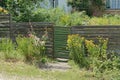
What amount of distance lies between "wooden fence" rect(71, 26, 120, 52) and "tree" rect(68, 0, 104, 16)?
1234 cm

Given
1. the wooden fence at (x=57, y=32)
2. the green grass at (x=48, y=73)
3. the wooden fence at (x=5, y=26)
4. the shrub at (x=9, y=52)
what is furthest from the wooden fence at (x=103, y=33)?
the wooden fence at (x=5, y=26)

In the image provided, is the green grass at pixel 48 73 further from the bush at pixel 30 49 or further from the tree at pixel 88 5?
the tree at pixel 88 5

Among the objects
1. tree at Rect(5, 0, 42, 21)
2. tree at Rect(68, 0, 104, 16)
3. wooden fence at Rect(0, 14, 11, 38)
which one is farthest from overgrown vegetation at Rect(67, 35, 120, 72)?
tree at Rect(68, 0, 104, 16)

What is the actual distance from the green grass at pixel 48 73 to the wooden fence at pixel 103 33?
121 centimetres

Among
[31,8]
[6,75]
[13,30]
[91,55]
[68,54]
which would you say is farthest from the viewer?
[31,8]

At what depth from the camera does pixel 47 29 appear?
43.8 ft

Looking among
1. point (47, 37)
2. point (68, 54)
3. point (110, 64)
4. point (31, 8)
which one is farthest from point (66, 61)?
point (31, 8)

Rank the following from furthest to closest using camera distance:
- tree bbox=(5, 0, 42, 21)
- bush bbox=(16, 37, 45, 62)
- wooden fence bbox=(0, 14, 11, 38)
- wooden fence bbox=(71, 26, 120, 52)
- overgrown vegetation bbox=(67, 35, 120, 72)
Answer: tree bbox=(5, 0, 42, 21)
wooden fence bbox=(0, 14, 11, 38)
bush bbox=(16, 37, 45, 62)
wooden fence bbox=(71, 26, 120, 52)
overgrown vegetation bbox=(67, 35, 120, 72)

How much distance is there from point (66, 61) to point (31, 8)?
18.9 ft

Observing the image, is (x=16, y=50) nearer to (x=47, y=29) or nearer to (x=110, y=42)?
(x=47, y=29)

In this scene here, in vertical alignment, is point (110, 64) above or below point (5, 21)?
below

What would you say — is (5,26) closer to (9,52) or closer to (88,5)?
(9,52)

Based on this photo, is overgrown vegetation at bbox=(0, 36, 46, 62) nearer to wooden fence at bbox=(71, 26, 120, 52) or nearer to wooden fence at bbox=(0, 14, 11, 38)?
wooden fence at bbox=(0, 14, 11, 38)

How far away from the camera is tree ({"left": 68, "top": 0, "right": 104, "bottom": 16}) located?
81.9ft
